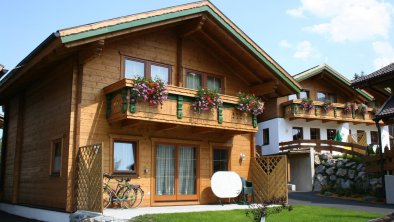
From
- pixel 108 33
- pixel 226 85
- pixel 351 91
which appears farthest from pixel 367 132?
pixel 108 33

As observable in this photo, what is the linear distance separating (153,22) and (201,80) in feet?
11.0

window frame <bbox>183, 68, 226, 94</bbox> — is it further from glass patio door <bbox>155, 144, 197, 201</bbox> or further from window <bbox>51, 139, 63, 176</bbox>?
window <bbox>51, 139, 63, 176</bbox>

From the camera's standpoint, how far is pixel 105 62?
13711 mm

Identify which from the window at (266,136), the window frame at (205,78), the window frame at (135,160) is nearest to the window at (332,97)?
the window at (266,136)

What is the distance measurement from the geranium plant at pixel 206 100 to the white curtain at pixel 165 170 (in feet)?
6.17

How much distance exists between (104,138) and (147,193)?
2274mm

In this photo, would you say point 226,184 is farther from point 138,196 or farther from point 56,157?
point 56,157

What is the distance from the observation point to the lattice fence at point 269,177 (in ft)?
50.5

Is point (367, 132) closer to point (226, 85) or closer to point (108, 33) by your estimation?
point (226, 85)

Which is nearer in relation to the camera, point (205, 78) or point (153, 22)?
point (153, 22)

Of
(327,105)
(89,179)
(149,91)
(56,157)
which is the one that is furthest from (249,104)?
(327,105)

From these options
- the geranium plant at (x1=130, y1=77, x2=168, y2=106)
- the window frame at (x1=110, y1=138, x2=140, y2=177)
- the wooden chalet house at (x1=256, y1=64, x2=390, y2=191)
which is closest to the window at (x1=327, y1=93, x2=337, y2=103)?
the wooden chalet house at (x1=256, y1=64, x2=390, y2=191)

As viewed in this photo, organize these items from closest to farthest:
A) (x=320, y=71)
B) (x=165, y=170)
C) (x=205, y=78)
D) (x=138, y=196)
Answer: (x=138, y=196), (x=165, y=170), (x=205, y=78), (x=320, y=71)

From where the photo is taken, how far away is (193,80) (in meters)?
16.0
